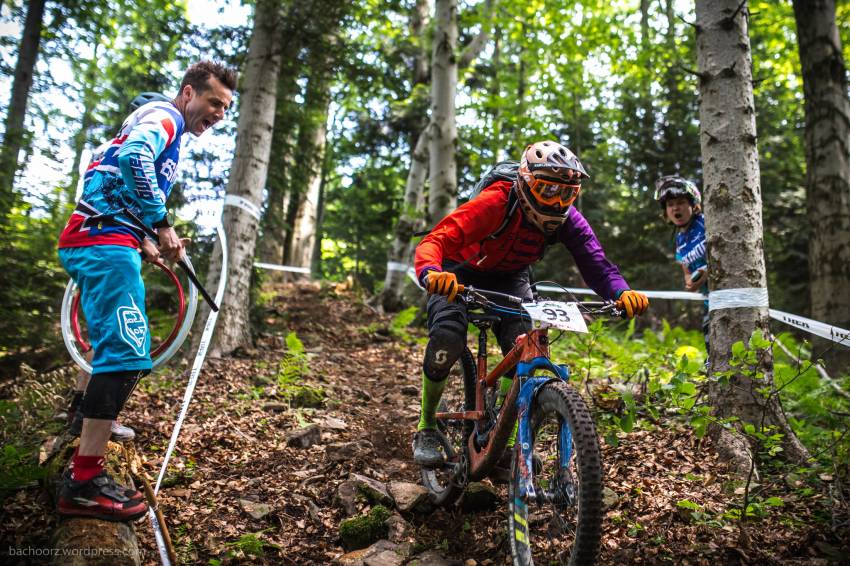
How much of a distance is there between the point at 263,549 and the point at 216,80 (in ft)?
10.2

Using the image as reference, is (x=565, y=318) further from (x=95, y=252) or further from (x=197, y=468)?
(x=197, y=468)

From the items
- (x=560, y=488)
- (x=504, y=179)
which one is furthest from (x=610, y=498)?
(x=504, y=179)

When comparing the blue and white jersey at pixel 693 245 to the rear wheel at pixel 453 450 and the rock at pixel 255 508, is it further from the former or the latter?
the rock at pixel 255 508

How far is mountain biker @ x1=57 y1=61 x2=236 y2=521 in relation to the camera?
9.93 feet

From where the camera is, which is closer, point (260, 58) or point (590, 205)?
point (260, 58)

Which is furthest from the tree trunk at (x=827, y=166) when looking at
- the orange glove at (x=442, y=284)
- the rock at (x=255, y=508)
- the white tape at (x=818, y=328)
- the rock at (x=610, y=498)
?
the rock at (x=255, y=508)

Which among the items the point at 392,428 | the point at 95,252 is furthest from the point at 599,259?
the point at 95,252

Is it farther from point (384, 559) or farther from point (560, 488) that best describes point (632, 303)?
point (384, 559)

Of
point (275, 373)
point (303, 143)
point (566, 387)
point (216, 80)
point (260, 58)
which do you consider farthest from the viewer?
point (303, 143)

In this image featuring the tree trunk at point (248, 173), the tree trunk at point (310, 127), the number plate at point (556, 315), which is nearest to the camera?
the number plate at point (556, 315)

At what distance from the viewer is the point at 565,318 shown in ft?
9.70

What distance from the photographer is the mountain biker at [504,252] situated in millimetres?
3326

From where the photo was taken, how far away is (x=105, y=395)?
305 centimetres

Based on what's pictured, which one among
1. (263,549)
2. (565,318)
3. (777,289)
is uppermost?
(777,289)
